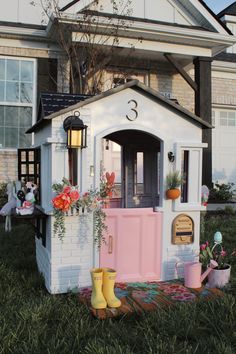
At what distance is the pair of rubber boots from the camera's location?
344cm

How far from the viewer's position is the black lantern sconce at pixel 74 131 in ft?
12.2

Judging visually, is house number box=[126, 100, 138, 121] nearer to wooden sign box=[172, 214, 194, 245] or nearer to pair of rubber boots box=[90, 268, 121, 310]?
wooden sign box=[172, 214, 194, 245]

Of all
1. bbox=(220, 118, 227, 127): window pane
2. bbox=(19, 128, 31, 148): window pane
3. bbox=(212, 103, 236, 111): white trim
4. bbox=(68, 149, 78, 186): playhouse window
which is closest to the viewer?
bbox=(68, 149, 78, 186): playhouse window

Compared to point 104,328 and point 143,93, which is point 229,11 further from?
point 104,328

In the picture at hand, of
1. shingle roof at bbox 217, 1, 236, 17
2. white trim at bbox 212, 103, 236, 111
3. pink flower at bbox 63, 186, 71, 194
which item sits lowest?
pink flower at bbox 63, 186, 71, 194

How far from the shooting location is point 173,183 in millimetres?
4188

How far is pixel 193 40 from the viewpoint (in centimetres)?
909

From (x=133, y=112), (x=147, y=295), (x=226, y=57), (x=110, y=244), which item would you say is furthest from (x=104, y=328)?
(x=226, y=57)

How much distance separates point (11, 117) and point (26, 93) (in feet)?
2.17

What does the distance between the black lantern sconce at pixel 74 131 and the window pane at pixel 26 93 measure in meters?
5.79

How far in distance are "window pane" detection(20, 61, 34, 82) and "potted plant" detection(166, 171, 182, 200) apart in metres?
6.10

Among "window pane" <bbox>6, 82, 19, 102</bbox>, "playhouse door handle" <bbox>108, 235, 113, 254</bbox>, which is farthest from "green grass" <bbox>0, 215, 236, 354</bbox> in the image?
"window pane" <bbox>6, 82, 19, 102</bbox>

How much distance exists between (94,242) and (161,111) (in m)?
1.54

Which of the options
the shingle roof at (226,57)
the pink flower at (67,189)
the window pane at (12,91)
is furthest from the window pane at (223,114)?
the pink flower at (67,189)
